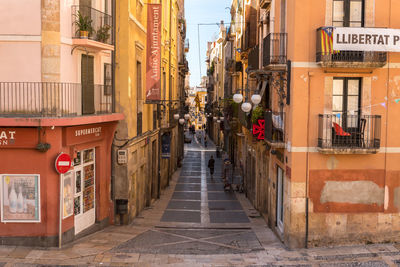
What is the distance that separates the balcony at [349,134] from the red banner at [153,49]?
8.66 meters

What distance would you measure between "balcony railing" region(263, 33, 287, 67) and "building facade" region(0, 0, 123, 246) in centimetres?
587

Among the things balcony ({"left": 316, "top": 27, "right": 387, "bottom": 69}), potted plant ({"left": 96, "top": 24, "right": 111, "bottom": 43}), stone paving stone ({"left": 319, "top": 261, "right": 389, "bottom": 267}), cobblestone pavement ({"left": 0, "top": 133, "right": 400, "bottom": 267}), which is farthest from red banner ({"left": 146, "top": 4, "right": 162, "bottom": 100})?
stone paving stone ({"left": 319, "top": 261, "right": 389, "bottom": 267})

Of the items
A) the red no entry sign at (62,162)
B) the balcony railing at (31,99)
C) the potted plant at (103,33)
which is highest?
the potted plant at (103,33)

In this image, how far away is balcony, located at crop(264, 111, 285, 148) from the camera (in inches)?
613

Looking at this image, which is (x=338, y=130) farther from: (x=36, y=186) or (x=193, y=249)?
(x=36, y=186)

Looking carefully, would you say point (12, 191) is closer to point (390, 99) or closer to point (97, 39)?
point (97, 39)

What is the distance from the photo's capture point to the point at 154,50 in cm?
2033

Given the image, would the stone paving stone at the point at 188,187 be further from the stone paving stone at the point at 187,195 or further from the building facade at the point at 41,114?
the building facade at the point at 41,114

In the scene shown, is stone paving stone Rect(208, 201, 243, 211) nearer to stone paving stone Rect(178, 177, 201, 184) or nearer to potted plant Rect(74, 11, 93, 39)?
stone paving stone Rect(178, 177, 201, 184)

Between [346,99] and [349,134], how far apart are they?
4.05 feet

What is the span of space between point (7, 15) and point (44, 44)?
1.39 metres

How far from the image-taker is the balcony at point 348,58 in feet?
45.8

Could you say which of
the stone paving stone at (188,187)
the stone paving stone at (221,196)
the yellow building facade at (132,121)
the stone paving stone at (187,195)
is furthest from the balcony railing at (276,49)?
the stone paving stone at (188,187)

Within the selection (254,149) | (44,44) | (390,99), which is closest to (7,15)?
(44,44)
